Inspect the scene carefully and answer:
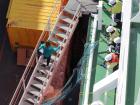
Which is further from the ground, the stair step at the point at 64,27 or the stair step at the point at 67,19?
the stair step at the point at 67,19

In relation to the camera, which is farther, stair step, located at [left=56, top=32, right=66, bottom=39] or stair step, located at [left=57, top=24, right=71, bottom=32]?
stair step, located at [left=57, top=24, right=71, bottom=32]

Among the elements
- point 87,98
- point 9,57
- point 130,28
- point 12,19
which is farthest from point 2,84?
point 130,28

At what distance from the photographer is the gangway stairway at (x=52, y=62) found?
20.4 meters

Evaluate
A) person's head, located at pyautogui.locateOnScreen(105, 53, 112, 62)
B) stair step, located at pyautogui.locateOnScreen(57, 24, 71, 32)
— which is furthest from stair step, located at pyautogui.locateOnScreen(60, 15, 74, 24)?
person's head, located at pyautogui.locateOnScreen(105, 53, 112, 62)

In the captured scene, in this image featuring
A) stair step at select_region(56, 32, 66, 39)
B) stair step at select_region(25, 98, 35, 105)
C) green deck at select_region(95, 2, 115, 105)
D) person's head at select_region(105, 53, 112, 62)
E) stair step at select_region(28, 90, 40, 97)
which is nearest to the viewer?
green deck at select_region(95, 2, 115, 105)

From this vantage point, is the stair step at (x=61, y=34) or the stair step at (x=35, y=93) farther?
the stair step at (x=61, y=34)

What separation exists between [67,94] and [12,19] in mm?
5461

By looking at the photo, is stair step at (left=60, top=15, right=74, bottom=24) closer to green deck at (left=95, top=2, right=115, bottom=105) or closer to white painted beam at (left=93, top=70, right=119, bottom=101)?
green deck at (left=95, top=2, right=115, bottom=105)

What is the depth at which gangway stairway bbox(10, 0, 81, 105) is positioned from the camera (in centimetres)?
2038

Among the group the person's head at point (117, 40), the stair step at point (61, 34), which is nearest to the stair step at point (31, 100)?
the stair step at point (61, 34)

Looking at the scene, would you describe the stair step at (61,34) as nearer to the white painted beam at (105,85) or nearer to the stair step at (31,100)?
the stair step at (31,100)

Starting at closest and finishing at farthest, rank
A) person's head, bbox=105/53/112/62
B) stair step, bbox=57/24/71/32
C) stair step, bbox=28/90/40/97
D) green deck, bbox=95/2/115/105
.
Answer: green deck, bbox=95/2/115/105
person's head, bbox=105/53/112/62
stair step, bbox=28/90/40/97
stair step, bbox=57/24/71/32

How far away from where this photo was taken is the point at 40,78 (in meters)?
20.9

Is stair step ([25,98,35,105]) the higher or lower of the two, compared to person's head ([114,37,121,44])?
lower
